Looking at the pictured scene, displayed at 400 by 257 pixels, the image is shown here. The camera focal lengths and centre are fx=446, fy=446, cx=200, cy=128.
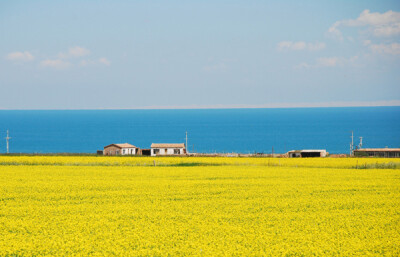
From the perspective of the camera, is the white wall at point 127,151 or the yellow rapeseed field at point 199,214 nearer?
the yellow rapeseed field at point 199,214

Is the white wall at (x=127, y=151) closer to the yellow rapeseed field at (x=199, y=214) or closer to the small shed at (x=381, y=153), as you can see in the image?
the small shed at (x=381, y=153)

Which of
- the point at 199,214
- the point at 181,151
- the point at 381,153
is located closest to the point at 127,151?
the point at 181,151

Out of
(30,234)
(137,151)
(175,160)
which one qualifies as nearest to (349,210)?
(30,234)

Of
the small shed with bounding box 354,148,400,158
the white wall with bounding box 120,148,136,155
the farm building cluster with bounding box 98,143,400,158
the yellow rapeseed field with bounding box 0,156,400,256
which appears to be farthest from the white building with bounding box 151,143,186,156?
the yellow rapeseed field with bounding box 0,156,400,256

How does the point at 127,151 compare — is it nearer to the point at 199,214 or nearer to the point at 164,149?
the point at 164,149

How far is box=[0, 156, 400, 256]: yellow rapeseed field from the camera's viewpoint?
18125mm

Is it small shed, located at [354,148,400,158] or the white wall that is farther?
the white wall

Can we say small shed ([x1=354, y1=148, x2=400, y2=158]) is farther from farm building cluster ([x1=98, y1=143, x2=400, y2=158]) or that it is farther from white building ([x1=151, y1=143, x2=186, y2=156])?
white building ([x1=151, y1=143, x2=186, y2=156])

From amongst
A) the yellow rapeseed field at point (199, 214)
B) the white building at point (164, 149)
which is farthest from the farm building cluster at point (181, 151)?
the yellow rapeseed field at point (199, 214)

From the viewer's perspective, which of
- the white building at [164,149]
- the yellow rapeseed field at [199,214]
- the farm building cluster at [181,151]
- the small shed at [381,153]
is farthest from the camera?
the white building at [164,149]

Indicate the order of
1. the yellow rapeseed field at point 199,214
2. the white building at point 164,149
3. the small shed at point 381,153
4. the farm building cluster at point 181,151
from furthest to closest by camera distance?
the white building at point 164,149 → the farm building cluster at point 181,151 → the small shed at point 381,153 → the yellow rapeseed field at point 199,214

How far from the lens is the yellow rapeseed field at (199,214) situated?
1812 cm

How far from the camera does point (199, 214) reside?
2423 cm

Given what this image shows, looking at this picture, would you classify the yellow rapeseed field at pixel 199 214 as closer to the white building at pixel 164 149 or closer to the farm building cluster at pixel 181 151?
the farm building cluster at pixel 181 151
